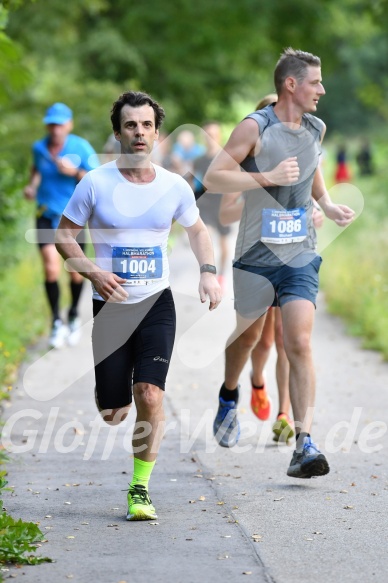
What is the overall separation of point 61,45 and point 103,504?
2337 centimetres

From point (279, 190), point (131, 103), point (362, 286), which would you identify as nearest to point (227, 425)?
point (279, 190)

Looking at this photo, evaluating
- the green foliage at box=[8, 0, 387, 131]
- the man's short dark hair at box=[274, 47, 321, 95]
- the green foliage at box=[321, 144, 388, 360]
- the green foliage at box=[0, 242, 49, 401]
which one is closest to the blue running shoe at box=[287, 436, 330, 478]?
the man's short dark hair at box=[274, 47, 321, 95]

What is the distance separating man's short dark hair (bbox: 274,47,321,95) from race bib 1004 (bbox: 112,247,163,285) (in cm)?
144

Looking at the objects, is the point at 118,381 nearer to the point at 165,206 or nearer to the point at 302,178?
the point at 165,206

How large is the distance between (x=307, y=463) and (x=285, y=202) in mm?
1480

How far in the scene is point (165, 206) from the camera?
239 inches

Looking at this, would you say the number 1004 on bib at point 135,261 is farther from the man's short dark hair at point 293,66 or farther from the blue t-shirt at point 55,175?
the blue t-shirt at point 55,175

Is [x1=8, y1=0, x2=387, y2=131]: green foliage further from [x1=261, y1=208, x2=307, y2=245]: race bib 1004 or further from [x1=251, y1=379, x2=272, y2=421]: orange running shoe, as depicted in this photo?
[x1=261, y1=208, x2=307, y2=245]: race bib 1004

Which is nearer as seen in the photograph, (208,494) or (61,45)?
(208,494)

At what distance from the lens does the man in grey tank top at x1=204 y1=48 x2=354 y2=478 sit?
681 cm

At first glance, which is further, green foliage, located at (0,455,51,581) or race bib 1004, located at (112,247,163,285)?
race bib 1004, located at (112,247,163,285)

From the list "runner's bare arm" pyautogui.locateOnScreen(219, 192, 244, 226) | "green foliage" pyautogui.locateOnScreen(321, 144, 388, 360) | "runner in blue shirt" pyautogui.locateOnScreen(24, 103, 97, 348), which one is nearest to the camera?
"runner's bare arm" pyautogui.locateOnScreen(219, 192, 244, 226)

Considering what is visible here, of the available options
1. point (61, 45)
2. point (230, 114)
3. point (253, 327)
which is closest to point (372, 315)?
point (253, 327)

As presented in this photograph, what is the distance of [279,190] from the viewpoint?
6980 mm
